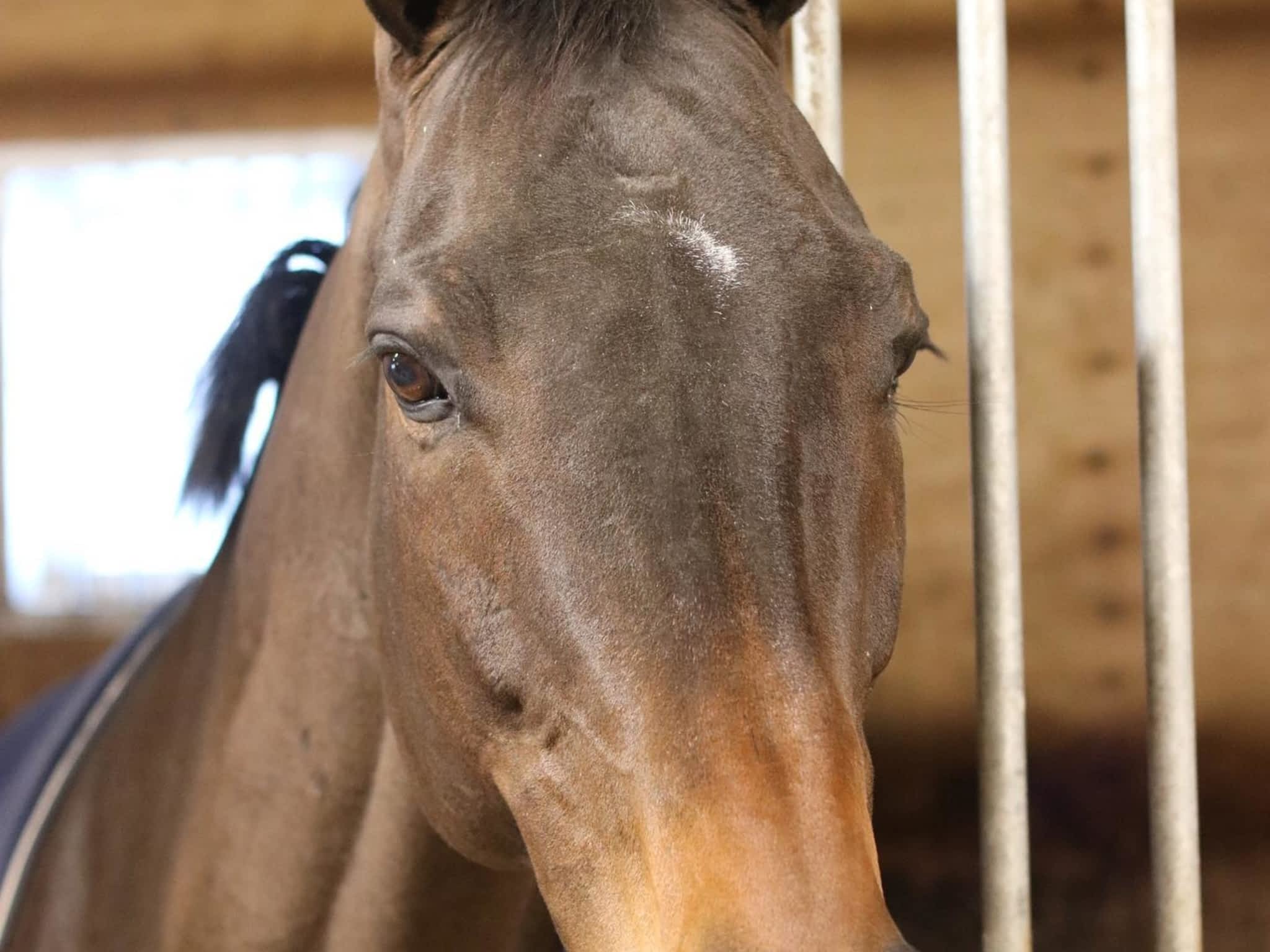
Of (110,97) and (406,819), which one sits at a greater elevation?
(110,97)

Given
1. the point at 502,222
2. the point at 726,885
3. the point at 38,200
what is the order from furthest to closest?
the point at 38,200 < the point at 502,222 < the point at 726,885

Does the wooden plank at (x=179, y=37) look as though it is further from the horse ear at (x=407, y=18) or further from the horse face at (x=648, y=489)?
the horse face at (x=648, y=489)

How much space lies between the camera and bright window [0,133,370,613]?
3.90 meters

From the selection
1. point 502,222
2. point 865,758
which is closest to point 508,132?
point 502,222

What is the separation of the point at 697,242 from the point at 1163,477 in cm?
51

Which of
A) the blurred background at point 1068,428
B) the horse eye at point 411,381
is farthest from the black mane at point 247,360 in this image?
the blurred background at point 1068,428

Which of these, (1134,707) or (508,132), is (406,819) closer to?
(508,132)

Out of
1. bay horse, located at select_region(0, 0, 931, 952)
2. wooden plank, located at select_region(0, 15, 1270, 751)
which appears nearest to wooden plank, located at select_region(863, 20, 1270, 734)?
wooden plank, located at select_region(0, 15, 1270, 751)

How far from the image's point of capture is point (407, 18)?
2.93 feet

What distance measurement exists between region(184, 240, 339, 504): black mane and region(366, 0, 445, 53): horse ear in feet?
1.07

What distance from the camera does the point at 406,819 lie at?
3.19 feet

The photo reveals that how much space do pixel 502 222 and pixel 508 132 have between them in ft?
0.27

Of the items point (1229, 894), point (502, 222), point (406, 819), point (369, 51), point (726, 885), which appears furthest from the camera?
point (369, 51)

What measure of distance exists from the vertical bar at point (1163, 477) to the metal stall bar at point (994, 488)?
0.11m
